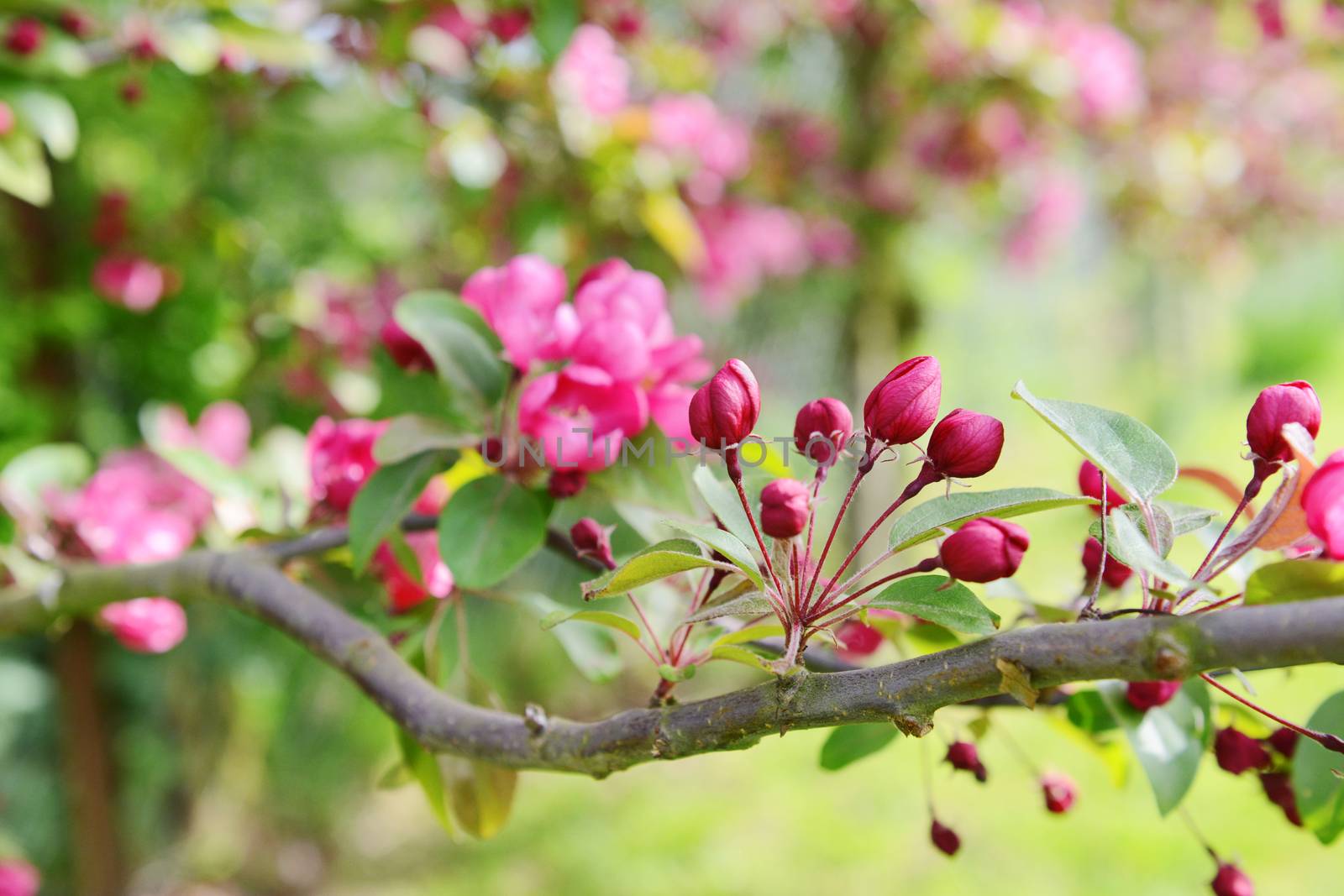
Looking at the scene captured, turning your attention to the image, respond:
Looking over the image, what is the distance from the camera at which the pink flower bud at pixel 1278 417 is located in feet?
1.33

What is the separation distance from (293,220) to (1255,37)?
2.17m

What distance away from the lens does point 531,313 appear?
2.15 ft

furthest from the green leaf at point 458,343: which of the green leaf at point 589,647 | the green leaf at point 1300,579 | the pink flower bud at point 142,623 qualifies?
the pink flower bud at point 142,623

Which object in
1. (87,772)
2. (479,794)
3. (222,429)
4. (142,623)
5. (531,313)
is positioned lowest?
→ (87,772)

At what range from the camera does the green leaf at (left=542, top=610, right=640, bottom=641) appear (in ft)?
1.42

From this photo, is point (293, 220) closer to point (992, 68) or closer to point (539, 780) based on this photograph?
point (992, 68)

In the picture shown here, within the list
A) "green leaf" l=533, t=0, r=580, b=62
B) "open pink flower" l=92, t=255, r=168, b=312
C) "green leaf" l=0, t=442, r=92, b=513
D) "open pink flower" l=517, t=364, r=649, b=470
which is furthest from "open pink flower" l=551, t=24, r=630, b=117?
"open pink flower" l=517, t=364, r=649, b=470

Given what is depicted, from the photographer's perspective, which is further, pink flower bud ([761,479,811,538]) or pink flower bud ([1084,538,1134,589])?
pink flower bud ([1084,538,1134,589])

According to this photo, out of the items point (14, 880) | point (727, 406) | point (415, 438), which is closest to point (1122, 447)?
point (727, 406)

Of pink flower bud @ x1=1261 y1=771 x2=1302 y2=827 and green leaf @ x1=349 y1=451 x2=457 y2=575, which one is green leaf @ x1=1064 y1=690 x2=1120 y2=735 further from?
green leaf @ x1=349 y1=451 x2=457 y2=575

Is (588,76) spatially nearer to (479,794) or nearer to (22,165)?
(22,165)

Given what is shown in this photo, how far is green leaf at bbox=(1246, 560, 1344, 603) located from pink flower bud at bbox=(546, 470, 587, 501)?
1.24 feet

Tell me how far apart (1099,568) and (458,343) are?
1.32 ft

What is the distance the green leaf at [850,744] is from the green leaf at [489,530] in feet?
0.68
